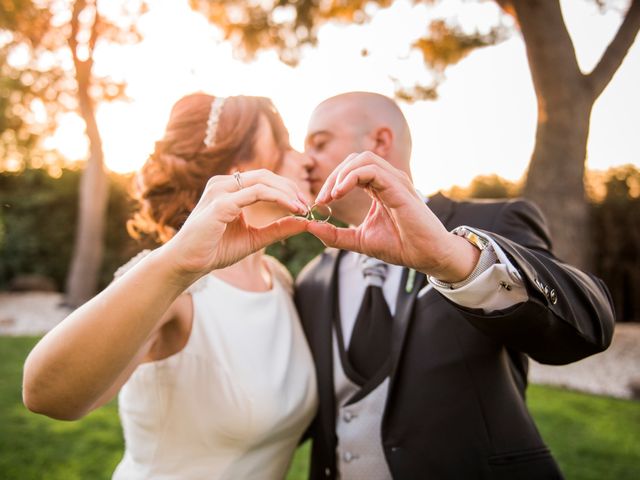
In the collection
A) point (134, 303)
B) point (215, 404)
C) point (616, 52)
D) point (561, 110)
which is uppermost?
point (616, 52)

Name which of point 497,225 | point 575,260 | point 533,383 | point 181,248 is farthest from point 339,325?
point 575,260

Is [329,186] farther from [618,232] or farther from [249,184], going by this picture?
[618,232]

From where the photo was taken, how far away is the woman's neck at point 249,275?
8.21ft

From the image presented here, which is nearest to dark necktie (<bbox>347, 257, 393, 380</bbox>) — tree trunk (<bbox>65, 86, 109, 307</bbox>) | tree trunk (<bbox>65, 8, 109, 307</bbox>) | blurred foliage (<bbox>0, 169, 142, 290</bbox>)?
tree trunk (<bbox>65, 8, 109, 307</bbox>)

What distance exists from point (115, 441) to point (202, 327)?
12.2ft

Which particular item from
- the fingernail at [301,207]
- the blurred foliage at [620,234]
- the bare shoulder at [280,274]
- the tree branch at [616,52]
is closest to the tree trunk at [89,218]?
the tree branch at [616,52]

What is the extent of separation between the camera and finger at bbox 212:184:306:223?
53.1 inches

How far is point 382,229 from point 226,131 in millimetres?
1272

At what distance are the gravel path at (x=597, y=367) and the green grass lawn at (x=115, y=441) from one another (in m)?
0.86

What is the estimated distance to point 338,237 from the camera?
151 centimetres

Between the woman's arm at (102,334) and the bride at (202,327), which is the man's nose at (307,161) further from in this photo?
the woman's arm at (102,334)

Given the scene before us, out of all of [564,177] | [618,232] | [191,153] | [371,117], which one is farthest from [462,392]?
[618,232]

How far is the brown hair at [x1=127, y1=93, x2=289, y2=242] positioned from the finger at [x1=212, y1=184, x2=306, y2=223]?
3.93ft

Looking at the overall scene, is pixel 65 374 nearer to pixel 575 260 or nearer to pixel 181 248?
pixel 181 248
